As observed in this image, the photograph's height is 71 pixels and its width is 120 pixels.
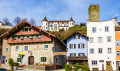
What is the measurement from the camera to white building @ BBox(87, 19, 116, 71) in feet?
139

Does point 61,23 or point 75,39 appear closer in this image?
point 75,39

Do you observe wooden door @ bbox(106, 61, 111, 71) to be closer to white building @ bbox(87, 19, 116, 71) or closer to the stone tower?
white building @ bbox(87, 19, 116, 71)

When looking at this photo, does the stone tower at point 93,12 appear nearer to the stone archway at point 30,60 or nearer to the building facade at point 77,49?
the building facade at point 77,49

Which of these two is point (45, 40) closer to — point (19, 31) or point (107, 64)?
point (19, 31)

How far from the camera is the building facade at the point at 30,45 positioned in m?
44.8

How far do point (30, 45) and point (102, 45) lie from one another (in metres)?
18.0

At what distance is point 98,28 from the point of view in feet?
145

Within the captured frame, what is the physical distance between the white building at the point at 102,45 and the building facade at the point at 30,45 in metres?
9.07

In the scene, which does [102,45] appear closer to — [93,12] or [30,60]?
[30,60]

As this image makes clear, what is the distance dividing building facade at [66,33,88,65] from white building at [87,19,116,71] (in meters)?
1.21

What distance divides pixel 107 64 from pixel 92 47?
5.24 meters

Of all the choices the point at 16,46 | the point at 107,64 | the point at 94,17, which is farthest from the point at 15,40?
the point at 94,17

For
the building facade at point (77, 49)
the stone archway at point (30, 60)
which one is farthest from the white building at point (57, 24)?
the building facade at point (77, 49)

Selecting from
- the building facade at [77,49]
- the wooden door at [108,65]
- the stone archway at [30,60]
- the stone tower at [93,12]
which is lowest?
the wooden door at [108,65]
